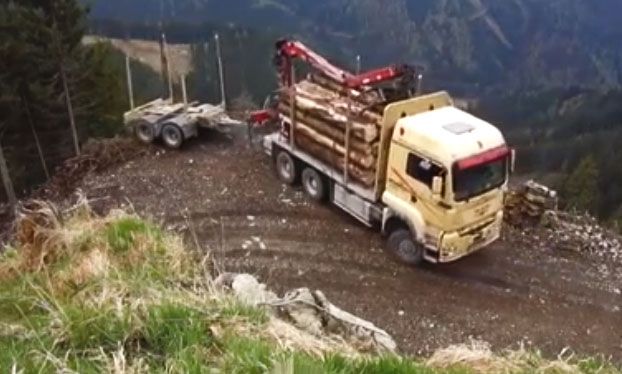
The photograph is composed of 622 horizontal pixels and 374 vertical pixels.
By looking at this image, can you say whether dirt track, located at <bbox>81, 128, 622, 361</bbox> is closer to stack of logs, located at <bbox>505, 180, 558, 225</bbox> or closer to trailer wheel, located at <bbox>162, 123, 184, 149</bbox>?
stack of logs, located at <bbox>505, 180, 558, 225</bbox>

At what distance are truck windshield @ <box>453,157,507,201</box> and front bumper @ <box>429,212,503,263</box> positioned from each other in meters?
0.65

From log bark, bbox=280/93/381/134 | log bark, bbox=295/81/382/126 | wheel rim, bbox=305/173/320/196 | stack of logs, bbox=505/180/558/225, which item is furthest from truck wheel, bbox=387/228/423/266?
stack of logs, bbox=505/180/558/225

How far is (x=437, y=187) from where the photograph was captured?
1215 centimetres

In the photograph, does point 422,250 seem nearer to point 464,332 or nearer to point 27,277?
point 464,332

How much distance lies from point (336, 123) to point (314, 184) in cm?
167

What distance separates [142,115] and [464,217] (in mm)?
8221

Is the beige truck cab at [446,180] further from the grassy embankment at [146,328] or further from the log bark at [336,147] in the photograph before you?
the grassy embankment at [146,328]

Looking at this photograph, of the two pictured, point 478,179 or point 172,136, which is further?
point 172,136

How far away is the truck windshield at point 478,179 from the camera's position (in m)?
12.2

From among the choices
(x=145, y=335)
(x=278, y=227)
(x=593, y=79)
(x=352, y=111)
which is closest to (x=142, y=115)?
(x=278, y=227)

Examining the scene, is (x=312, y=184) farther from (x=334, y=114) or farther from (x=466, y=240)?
(x=466, y=240)

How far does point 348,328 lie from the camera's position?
6699 millimetres

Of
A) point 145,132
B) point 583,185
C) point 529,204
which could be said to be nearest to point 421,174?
point 529,204

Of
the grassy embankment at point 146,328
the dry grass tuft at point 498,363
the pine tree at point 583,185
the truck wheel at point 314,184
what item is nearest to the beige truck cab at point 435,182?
the truck wheel at point 314,184
